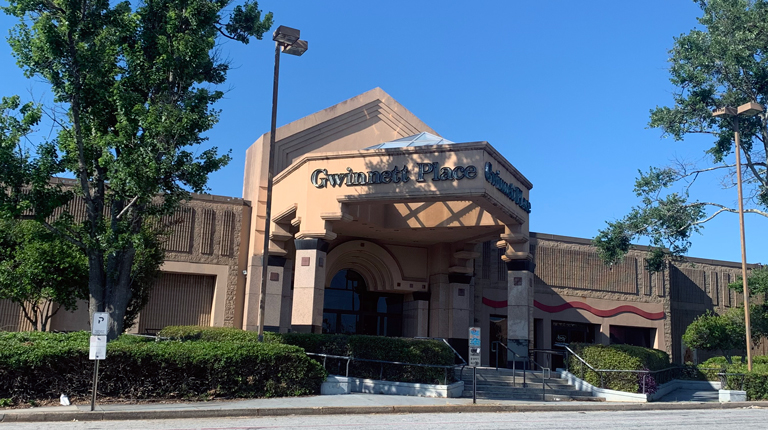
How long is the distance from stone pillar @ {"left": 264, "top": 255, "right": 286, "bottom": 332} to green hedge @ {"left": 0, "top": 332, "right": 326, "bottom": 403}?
512 cm

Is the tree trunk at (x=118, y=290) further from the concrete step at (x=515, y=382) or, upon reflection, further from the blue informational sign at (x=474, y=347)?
the concrete step at (x=515, y=382)

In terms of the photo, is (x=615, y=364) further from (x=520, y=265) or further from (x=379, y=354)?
(x=379, y=354)

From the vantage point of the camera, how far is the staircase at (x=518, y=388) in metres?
19.3

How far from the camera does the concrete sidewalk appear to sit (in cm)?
1276

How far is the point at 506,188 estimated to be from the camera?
69.9ft

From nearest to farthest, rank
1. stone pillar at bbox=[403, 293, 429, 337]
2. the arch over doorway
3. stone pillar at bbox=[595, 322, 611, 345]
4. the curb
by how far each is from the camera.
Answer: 1. the curb
2. the arch over doorway
3. stone pillar at bbox=[403, 293, 429, 337]
4. stone pillar at bbox=[595, 322, 611, 345]

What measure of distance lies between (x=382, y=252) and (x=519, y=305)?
20.7 ft

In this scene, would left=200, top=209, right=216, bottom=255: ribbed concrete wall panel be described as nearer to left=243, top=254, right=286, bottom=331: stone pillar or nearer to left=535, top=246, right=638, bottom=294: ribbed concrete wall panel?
left=243, top=254, right=286, bottom=331: stone pillar

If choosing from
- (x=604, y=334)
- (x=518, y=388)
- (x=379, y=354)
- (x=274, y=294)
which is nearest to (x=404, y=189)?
(x=379, y=354)

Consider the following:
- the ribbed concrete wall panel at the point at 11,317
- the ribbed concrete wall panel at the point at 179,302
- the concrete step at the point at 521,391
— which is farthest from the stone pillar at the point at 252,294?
the concrete step at the point at 521,391

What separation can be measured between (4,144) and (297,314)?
9.08m

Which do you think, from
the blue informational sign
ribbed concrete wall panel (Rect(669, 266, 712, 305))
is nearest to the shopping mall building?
ribbed concrete wall panel (Rect(669, 266, 712, 305))

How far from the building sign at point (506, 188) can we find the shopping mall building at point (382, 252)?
3.5 inches

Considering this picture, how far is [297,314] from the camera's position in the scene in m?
20.2
